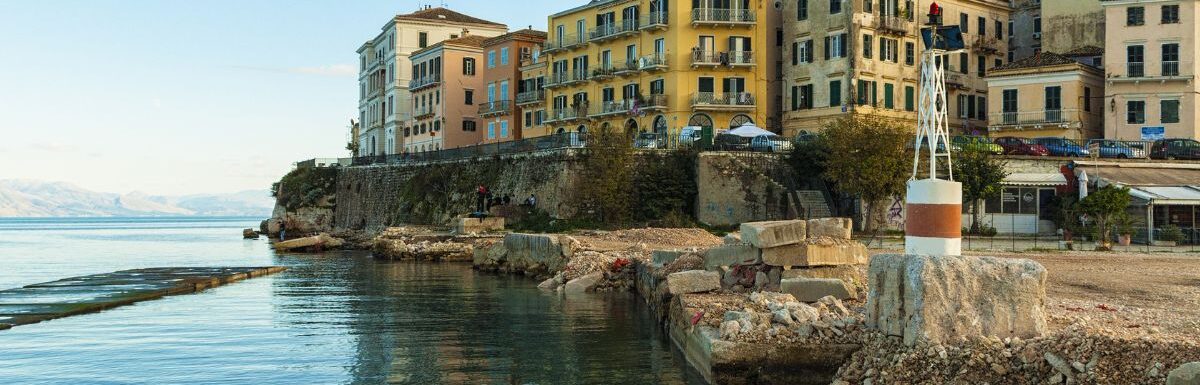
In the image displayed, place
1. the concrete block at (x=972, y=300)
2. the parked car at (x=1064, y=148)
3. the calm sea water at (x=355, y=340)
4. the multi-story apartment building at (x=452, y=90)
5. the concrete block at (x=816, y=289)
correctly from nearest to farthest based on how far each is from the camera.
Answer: the concrete block at (x=972, y=300), the calm sea water at (x=355, y=340), the concrete block at (x=816, y=289), the parked car at (x=1064, y=148), the multi-story apartment building at (x=452, y=90)

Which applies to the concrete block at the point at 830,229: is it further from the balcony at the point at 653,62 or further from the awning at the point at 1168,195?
the balcony at the point at 653,62

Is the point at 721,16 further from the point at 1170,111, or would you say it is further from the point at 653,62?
the point at 1170,111

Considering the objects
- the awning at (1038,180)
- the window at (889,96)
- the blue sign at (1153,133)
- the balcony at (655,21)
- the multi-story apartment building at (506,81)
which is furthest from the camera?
the multi-story apartment building at (506,81)

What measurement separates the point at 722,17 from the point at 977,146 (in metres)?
15.9

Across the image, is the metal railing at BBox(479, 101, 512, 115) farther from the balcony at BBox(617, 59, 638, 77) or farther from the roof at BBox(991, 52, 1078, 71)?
the roof at BBox(991, 52, 1078, 71)

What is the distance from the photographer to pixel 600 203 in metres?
45.4

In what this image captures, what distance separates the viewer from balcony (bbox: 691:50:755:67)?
54344mm

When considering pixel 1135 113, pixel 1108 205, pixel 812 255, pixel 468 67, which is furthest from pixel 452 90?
pixel 812 255

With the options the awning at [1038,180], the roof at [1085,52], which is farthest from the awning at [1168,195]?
the roof at [1085,52]

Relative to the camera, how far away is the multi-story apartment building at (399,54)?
82750 millimetres

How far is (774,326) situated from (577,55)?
50.7 m

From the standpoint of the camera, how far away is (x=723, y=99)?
5475 centimetres

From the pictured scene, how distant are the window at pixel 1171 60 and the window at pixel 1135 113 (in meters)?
1.79

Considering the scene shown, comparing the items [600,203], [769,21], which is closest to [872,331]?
[600,203]
